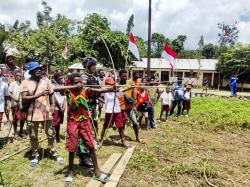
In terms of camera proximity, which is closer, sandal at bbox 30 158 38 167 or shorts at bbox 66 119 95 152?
shorts at bbox 66 119 95 152

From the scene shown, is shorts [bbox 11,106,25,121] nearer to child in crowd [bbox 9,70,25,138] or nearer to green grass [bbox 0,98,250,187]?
child in crowd [bbox 9,70,25,138]

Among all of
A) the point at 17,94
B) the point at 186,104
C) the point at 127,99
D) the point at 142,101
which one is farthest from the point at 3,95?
the point at 186,104

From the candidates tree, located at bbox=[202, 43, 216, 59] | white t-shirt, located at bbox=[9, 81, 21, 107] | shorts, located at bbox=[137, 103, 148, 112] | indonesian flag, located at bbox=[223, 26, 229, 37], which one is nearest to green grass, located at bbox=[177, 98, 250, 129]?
shorts, located at bbox=[137, 103, 148, 112]

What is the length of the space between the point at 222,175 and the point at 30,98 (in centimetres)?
348

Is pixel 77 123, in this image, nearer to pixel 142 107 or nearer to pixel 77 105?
pixel 77 105

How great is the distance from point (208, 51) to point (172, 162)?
64011mm

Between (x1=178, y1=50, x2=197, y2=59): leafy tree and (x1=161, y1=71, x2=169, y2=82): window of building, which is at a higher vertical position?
(x1=178, y1=50, x2=197, y2=59): leafy tree

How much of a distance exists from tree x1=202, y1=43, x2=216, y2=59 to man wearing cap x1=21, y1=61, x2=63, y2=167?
209ft

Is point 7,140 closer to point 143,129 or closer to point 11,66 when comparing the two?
point 11,66

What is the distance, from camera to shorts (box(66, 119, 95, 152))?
5.35 m

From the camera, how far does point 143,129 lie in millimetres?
10320

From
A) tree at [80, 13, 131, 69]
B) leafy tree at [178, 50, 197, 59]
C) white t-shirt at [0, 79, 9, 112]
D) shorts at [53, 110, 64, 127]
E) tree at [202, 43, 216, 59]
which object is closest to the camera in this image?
white t-shirt at [0, 79, 9, 112]

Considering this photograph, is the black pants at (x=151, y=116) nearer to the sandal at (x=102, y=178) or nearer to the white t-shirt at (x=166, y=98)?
the white t-shirt at (x=166, y=98)

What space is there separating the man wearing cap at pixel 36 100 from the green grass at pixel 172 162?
53cm
